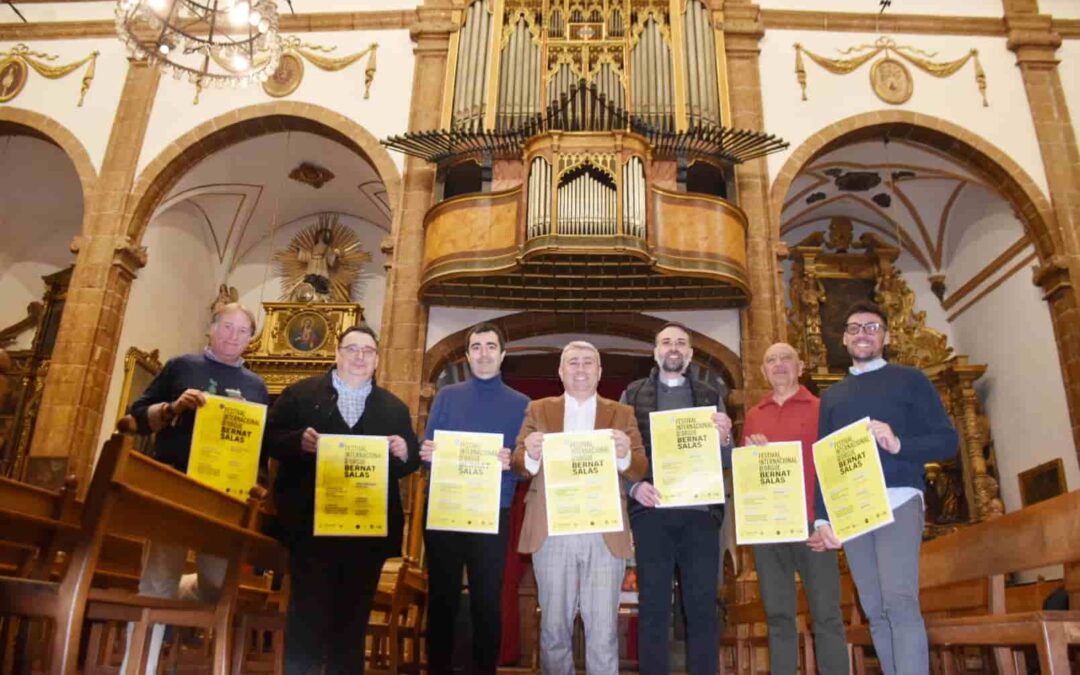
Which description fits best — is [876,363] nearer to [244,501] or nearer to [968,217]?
[244,501]

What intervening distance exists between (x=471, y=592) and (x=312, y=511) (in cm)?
74

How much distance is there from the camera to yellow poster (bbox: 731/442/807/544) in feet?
11.4

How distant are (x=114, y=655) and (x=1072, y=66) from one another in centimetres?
1105

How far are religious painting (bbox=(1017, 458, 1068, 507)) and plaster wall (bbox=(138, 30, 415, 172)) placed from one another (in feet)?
27.0

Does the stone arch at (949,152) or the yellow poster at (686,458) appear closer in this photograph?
the yellow poster at (686,458)

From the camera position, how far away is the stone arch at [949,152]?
29.7 ft

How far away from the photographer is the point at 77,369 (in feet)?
28.6

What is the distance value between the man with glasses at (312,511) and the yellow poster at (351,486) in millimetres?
45

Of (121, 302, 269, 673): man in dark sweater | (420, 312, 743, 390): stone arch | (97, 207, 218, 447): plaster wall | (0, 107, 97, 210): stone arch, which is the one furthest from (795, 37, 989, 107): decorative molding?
(0, 107, 97, 210): stone arch

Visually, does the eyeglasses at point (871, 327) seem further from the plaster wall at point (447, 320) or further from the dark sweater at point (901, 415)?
the plaster wall at point (447, 320)

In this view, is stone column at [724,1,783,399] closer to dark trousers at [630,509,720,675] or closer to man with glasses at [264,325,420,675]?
dark trousers at [630,509,720,675]

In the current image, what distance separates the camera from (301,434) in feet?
11.1

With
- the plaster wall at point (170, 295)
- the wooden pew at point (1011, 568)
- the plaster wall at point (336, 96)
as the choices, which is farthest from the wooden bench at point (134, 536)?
the plaster wall at point (336, 96)

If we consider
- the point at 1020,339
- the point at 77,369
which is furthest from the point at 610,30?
the point at 77,369
